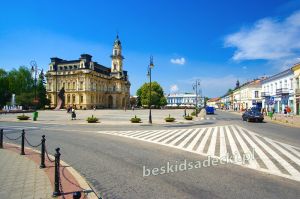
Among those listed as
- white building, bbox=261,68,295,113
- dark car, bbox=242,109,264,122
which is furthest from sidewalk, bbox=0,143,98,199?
white building, bbox=261,68,295,113

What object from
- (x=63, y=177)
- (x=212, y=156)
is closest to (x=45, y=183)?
(x=63, y=177)

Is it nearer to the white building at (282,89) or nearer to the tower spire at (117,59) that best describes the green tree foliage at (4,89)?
the tower spire at (117,59)

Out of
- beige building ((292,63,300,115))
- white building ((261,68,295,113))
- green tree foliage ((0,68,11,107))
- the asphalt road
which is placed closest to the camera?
the asphalt road

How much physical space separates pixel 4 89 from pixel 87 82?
2950cm

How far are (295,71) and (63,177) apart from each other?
47.4 m

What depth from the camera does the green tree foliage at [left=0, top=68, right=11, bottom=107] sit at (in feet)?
268

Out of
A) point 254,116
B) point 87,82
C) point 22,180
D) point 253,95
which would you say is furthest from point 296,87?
point 87,82

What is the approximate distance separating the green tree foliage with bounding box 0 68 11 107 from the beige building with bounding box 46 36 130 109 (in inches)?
654

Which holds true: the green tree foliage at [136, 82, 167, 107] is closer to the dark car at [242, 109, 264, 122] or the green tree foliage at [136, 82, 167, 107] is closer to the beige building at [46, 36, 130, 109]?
the beige building at [46, 36, 130, 109]

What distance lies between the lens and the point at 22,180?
6328mm

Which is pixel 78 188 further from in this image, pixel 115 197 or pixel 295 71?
pixel 295 71

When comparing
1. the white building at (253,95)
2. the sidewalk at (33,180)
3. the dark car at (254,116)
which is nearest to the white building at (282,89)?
the white building at (253,95)

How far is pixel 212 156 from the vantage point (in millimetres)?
9633

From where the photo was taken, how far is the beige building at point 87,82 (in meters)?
98.9
